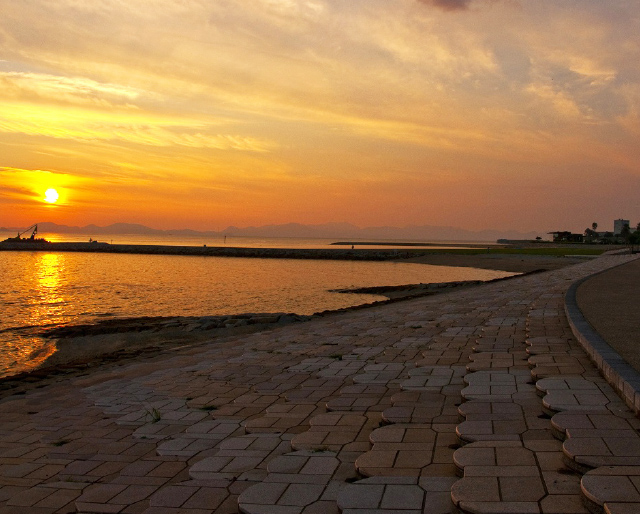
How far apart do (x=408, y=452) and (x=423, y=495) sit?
70cm

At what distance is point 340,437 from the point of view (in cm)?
441

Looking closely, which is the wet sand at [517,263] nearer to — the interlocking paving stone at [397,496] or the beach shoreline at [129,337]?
the beach shoreline at [129,337]

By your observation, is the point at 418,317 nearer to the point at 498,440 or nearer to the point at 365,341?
the point at 365,341

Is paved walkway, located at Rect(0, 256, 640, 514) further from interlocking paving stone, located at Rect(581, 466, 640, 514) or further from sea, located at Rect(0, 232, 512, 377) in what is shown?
sea, located at Rect(0, 232, 512, 377)

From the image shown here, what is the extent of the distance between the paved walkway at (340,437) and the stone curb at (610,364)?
10 centimetres

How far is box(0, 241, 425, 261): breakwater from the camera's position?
6869cm

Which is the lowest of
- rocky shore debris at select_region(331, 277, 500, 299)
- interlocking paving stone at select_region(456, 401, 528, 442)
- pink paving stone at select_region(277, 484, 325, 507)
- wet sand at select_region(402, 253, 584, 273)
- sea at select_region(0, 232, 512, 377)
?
sea at select_region(0, 232, 512, 377)

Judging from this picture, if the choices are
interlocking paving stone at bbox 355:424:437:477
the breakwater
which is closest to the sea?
interlocking paving stone at bbox 355:424:437:477

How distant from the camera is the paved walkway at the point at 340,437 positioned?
3258 mm

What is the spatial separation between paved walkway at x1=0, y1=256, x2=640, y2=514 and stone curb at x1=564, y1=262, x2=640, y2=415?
0.33 ft

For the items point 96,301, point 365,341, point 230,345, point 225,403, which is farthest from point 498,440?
point 96,301

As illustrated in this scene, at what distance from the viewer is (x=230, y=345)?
32.2ft

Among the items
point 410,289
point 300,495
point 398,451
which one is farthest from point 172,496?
point 410,289

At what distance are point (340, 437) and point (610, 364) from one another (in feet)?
8.60
